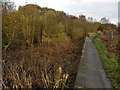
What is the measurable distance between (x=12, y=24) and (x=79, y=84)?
436 cm

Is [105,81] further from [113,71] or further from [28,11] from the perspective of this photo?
[28,11]

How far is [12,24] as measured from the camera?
17.7ft

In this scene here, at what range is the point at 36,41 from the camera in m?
9.17

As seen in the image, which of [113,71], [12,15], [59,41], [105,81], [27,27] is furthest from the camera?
[59,41]

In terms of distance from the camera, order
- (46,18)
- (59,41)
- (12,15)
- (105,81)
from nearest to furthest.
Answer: (105,81) < (12,15) < (46,18) < (59,41)

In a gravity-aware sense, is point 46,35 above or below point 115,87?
above

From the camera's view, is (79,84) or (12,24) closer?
(79,84)

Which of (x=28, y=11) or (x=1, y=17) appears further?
(x=28, y=11)

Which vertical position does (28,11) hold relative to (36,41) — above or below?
above

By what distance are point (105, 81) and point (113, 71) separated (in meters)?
1.00

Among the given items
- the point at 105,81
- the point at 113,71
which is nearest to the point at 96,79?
the point at 105,81

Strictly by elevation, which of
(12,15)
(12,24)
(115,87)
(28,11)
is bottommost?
(115,87)

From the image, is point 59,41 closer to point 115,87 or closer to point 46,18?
point 46,18

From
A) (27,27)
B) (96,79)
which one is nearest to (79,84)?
(96,79)
